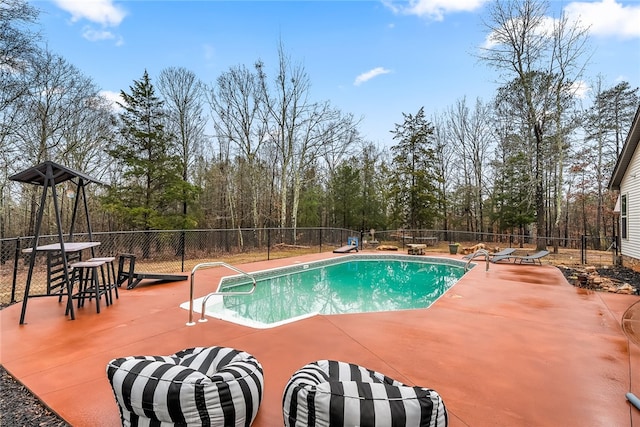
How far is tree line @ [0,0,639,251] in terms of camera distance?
37.6 feet

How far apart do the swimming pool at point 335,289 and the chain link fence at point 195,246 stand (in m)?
2.12

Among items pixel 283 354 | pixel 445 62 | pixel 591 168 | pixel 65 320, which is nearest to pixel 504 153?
pixel 591 168

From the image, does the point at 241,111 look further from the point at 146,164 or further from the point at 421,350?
the point at 421,350

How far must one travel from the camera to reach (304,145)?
654 inches

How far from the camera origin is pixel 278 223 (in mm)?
18328

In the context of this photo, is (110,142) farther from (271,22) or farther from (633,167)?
(633,167)

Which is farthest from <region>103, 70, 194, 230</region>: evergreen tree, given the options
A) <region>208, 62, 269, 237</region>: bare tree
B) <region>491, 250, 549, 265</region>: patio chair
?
<region>491, 250, 549, 265</region>: patio chair

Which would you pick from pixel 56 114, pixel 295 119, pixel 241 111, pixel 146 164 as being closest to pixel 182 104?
pixel 241 111

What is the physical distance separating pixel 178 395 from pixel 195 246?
32.9 feet

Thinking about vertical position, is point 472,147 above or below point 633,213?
above

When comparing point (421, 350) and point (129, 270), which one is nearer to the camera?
point (421, 350)

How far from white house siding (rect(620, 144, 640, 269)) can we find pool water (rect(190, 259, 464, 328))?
443 cm

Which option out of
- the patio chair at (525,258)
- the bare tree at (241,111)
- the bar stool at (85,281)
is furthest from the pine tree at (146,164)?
the patio chair at (525,258)

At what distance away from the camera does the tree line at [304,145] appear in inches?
451
